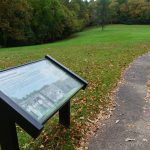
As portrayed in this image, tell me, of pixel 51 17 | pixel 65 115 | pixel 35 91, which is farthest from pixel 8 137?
pixel 51 17

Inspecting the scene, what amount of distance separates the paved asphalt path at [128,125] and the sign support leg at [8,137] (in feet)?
6.80

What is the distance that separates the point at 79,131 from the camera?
6.95m

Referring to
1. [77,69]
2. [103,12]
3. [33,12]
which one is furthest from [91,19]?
[77,69]

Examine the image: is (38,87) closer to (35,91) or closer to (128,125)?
(35,91)

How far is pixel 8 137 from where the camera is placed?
4520 millimetres

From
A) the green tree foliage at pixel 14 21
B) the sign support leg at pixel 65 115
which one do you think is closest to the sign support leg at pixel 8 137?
the sign support leg at pixel 65 115

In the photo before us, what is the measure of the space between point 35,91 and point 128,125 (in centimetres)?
320

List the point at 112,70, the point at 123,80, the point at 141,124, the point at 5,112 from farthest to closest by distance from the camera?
the point at 112,70 → the point at 123,80 → the point at 141,124 → the point at 5,112

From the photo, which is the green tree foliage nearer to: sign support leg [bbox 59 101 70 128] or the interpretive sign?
sign support leg [bbox 59 101 70 128]

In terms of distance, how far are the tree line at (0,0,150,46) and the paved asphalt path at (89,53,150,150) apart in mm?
20543

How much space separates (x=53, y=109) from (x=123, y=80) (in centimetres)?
797

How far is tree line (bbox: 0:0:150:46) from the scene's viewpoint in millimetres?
35888

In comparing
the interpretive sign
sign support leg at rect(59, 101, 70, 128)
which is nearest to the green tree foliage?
sign support leg at rect(59, 101, 70, 128)

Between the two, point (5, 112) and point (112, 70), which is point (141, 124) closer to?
point (5, 112)
